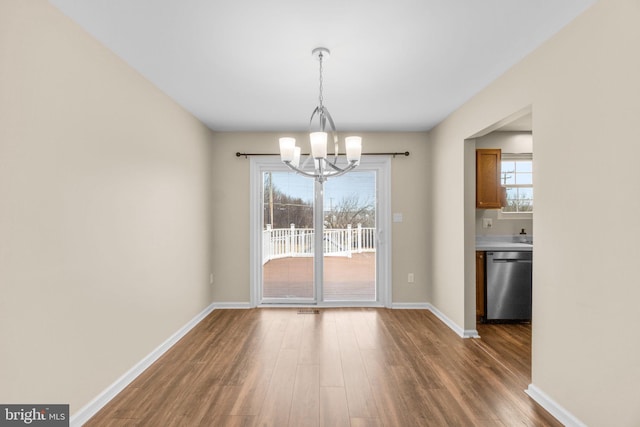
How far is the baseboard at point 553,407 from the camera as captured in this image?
2092 mm

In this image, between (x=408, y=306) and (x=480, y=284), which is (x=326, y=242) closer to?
(x=408, y=306)

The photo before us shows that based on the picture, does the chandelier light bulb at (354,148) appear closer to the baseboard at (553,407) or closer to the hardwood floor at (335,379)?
the hardwood floor at (335,379)

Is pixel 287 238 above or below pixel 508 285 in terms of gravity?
above

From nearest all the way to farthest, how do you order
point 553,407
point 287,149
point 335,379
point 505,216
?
point 553,407, point 287,149, point 335,379, point 505,216

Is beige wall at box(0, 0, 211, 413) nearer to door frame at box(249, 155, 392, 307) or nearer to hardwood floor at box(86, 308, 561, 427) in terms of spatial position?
hardwood floor at box(86, 308, 561, 427)

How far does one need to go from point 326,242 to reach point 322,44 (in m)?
3.05

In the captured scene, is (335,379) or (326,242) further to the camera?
(326,242)

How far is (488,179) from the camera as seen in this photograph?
4.34 m

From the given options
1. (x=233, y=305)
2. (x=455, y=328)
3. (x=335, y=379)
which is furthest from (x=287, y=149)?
(x=233, y=305)

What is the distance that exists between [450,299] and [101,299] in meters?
3.57

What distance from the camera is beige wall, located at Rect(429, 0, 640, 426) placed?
5.72 ft

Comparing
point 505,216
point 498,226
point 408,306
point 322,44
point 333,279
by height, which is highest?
point 322,44

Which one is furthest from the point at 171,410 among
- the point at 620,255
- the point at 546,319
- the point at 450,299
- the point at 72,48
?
the point at 450,299

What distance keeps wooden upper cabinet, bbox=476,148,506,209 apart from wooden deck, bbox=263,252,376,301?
168cm
